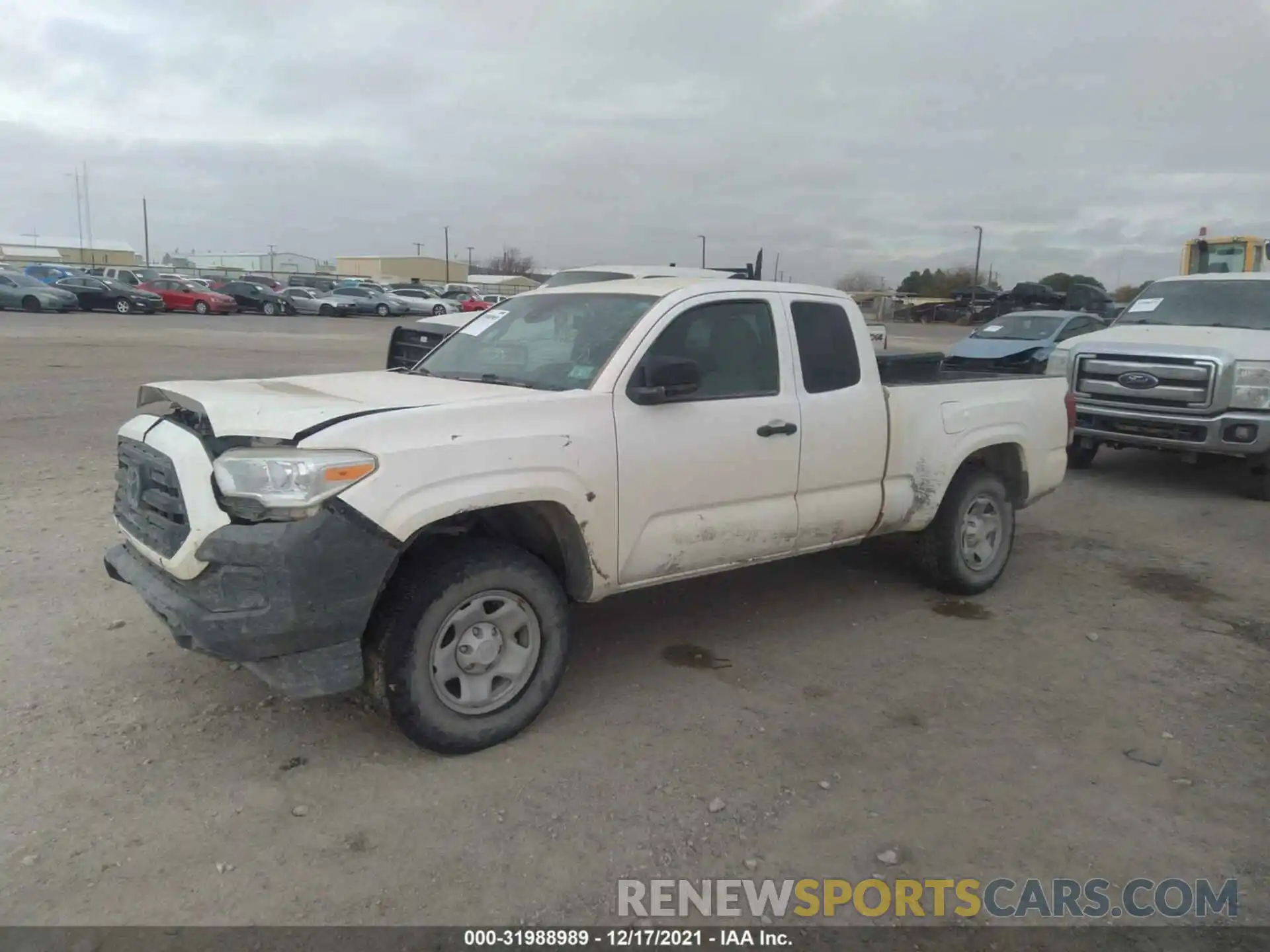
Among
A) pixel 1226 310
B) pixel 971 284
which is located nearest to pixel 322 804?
pixel 1226 310

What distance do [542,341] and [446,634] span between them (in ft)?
5.44

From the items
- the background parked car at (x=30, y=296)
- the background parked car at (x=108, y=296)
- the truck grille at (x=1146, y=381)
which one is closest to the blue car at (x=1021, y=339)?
the truck grille at (x=1146, y=381)

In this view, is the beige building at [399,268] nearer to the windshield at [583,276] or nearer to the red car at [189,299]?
the red car at [189,299]

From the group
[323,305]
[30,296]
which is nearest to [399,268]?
[323,305]

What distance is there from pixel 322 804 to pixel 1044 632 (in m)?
3.97

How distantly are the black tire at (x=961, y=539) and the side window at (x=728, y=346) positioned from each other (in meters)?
1.65

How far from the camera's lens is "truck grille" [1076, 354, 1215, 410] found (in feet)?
28.5

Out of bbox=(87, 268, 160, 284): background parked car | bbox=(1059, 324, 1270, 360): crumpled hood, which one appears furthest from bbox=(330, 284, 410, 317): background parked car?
bbox=(1059, 324, 1270, 360): crumpled hood

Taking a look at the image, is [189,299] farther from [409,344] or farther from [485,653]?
[485,653]

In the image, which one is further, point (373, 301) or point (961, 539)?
point (373, 301)

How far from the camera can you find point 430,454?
3.51 m

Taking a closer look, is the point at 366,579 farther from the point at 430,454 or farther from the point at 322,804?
the point at 322,804

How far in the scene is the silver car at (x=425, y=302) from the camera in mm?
49781

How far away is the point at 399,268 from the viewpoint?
116 m
